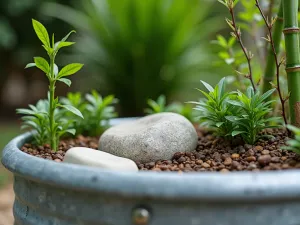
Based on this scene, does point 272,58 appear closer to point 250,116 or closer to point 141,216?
point 250,116

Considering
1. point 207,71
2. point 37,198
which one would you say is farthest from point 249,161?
point 207,71

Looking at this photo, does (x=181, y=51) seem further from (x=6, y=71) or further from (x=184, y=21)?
(x=6, y=71)

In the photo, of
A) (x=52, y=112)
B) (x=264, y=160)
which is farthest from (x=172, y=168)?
(x=52, y=112)

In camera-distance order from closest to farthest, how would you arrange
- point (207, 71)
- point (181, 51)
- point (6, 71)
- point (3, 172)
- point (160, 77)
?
point (3, 172), point (160, 77), point (181, 51), point (207, 71), point (6, 71)

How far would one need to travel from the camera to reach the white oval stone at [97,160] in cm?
94

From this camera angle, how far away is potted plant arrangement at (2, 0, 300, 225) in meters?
0.73

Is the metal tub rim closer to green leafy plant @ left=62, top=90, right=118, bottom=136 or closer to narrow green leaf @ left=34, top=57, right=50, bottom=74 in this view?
narrow green leaf @ left=34, top=57, right=50, bottom=74

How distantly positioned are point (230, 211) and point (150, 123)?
1.89 feet

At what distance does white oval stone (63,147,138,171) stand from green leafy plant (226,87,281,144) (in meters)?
0.29

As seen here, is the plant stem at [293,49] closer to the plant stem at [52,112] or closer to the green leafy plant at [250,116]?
the green leafy plant at [250,116]

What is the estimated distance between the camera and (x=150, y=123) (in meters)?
1.28

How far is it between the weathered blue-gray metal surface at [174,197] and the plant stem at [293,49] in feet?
1.28

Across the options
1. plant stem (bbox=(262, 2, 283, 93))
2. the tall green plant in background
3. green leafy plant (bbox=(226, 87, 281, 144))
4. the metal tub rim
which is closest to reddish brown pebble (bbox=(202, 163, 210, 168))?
green leafy plant (bbox=(226, 87, 281, 144))

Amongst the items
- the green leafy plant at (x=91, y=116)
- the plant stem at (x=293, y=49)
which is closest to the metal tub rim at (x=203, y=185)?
the plant stem at (x=293, y=49)
